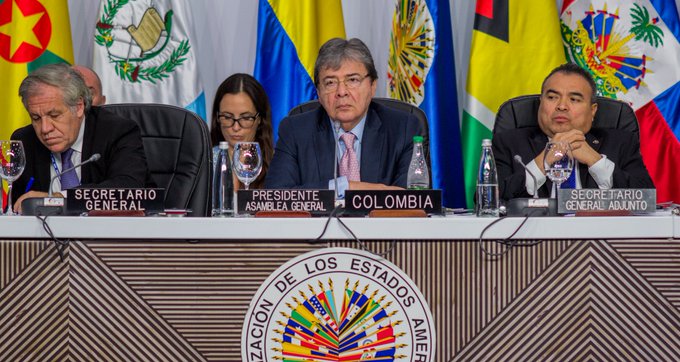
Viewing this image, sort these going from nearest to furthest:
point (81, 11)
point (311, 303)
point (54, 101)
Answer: point (311, 303)
point (54, 101)
point (81, 11)

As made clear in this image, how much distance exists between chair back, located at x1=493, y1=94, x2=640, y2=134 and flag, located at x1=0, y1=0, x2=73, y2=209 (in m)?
2.12

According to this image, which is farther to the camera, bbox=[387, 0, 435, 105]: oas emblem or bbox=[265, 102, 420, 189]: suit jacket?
bbox=[387, 0, 435, 105]: oas emblem

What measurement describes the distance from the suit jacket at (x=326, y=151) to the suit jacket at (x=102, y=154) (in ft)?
1.47

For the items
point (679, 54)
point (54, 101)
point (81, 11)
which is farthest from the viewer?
point (81, 11)

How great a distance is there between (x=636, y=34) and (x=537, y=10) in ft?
1.49

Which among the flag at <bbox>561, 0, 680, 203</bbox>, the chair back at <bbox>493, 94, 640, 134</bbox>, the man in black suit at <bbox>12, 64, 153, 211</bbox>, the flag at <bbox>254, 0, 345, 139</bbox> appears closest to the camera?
the man in black suit at <bbox>12, 64, 153, 211</bbox>

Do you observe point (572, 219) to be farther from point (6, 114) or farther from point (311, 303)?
point (6, 114)

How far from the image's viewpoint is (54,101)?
275 cm

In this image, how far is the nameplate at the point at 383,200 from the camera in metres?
2.00

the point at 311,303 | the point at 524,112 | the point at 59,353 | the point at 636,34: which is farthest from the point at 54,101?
the point at 636,34

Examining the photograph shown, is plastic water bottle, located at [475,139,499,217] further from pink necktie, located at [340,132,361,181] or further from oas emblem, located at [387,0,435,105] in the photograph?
oas emblem, located at [387,0,435,105]

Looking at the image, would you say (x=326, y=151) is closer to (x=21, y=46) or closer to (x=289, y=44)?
(x=289, y=44)

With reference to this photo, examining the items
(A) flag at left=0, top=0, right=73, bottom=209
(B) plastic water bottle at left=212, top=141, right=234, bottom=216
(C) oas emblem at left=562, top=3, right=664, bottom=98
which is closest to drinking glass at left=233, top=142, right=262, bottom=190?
(B) plastic water bottle at left=212, top=141, right=234, bottom=216

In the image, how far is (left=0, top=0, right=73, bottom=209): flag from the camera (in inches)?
156
